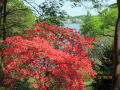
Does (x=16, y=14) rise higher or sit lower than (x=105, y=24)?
higher

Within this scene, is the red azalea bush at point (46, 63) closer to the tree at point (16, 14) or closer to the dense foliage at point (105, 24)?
the tree at point (16, 14)

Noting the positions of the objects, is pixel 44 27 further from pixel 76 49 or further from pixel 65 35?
pixel 76 49

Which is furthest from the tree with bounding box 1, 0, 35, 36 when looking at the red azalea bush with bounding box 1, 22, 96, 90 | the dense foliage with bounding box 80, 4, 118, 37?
the dense foliage with bounding box 80, 4, 118, 37

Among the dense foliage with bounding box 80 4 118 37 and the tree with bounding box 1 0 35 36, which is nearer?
the tree with bounding box 1 0 35 36

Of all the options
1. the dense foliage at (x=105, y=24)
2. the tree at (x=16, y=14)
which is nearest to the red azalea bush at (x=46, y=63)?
the tree at (x=16, y=14)

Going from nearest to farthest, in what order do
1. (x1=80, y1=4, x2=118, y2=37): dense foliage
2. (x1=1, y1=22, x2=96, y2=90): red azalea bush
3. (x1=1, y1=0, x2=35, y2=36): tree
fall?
(x1=1, y1=22, x2=96, y2=90): red azalea bush → (x1=1, y1=0, x2=35, y2=36): tree → (x1=80, y1=4, x2=118, y2=37): dense foliage

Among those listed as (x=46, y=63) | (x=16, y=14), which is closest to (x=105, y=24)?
(x=16, y=14)

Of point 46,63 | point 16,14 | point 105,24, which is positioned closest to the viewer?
point 46,63

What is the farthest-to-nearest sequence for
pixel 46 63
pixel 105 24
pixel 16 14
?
pixel 105 24
pixel 16 14
pixel 46 63

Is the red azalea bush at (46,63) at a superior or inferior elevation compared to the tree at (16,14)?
inferior

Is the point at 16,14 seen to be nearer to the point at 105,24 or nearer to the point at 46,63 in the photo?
the point at 46,63

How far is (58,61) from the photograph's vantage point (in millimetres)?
4781

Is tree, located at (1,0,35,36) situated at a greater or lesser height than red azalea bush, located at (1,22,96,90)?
greater

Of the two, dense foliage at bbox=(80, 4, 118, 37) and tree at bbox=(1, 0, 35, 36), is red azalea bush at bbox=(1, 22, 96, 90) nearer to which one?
tree at bbox=(1, 0, 35, 36)
